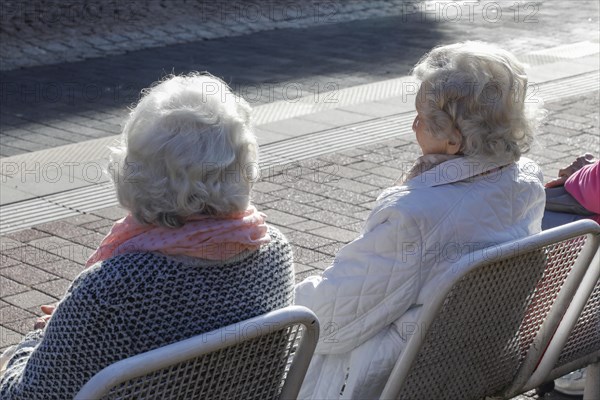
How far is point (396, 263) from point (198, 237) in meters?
0.60

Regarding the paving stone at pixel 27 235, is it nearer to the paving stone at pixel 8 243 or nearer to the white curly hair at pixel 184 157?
the paving stone at pixel 8 243

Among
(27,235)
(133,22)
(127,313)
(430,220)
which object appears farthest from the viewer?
(133,22)

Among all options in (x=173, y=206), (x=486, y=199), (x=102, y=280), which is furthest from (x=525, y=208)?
(x=102, y=280)

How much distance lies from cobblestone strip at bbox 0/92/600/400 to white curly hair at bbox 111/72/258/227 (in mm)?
1783

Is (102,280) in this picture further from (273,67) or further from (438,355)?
(273,67)

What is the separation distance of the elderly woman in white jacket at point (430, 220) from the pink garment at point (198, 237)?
0.39 meters

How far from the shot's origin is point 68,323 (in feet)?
7.74

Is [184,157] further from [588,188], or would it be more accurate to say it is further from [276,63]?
[276,63]

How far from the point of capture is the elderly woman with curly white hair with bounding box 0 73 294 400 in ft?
7.74

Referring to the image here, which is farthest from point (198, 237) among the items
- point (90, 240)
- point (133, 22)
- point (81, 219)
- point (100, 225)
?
point (133, 22)

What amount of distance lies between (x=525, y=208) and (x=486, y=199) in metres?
0.18

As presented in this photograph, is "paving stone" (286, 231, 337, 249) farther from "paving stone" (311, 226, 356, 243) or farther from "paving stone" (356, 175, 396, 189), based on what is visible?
"paving stone" (356, 175, 396, 189)

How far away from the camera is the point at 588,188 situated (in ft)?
12.3

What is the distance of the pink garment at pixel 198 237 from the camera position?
8.04 feet
